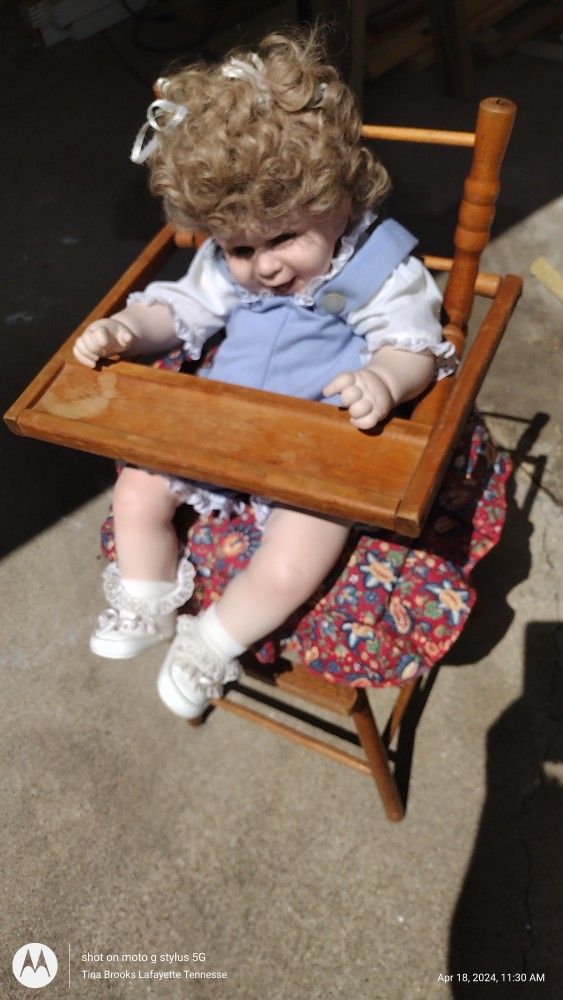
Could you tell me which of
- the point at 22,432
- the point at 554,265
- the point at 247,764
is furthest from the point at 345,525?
the point at 554,265

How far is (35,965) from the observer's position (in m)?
1.61

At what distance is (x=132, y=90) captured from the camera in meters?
3.77

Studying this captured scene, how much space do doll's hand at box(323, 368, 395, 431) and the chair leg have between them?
515 millimetres

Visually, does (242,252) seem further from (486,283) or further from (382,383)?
(486,283)

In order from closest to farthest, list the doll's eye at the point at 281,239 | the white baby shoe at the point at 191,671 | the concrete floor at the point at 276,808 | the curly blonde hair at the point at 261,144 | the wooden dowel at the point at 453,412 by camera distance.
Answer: the wooden dowel at the point at 453,412, the curly blonde hair at the point at 261,144, the doll's eye at the point at 281,239, the white baby shoe at the point at 191,671, the concrete floor at the point at 276,808

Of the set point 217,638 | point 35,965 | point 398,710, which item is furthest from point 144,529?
point 35,965

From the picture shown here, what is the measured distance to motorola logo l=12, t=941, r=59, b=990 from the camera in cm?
159

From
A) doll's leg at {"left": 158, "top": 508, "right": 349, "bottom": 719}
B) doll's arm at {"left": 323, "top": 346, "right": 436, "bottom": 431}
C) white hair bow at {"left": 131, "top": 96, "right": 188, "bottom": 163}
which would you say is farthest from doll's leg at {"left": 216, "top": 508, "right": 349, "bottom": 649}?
white hair bow at {"left": 131, "top": 96, "right": 188, "bottom": 163}

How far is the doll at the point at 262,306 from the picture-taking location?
3.73 feet

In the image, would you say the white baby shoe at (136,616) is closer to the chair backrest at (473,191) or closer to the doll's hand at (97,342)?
the doll's hand at (97,342)

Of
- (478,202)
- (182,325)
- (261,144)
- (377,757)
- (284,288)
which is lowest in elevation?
(377,757)

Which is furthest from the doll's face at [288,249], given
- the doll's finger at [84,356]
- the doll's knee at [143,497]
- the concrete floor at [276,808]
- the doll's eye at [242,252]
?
the concrete floor at [276,808]

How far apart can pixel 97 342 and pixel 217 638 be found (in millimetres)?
504

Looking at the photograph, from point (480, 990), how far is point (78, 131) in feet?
11.5
